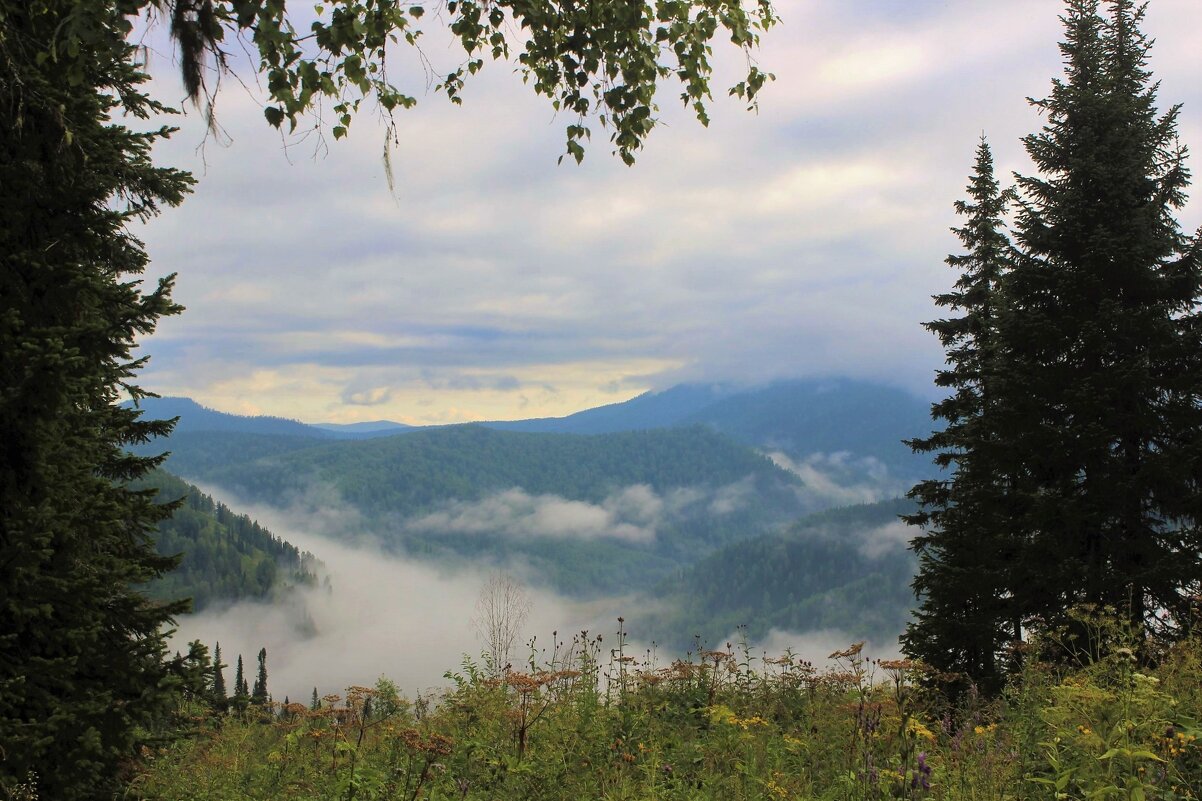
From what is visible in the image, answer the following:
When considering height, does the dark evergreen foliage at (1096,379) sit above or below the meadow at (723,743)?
above

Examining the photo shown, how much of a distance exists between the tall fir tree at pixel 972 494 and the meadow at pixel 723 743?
6.61 meters

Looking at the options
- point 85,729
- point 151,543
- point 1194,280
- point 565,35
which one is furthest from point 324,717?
point 1194,280

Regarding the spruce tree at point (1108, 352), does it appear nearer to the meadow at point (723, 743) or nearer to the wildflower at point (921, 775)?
the meadow at point (723, 743)

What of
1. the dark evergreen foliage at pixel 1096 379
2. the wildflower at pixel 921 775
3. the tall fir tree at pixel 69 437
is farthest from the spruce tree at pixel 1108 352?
the tall fir tree at pixel 69 437

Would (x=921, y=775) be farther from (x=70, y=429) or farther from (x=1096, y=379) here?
(x=1096, y=379)

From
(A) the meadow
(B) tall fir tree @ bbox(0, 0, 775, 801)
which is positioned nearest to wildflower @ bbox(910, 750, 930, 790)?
(A) the meadow

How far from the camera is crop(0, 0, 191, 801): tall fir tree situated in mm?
6348

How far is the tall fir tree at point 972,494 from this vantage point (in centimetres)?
1433

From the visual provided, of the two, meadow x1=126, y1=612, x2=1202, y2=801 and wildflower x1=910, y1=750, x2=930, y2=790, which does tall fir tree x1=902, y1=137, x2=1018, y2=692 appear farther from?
wildflower x1=910, y1=750, x2=930, y2=790

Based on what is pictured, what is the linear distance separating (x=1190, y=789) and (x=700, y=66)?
15.5ft

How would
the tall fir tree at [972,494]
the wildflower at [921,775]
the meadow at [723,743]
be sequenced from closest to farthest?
the wildflower at [921,775]
the meadow at [723,743]
the tall fir tree at [972,494]

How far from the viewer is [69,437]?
6.87 metres

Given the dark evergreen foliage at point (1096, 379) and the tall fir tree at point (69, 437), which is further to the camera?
the dark evergreen foliage at point (1096, 379)

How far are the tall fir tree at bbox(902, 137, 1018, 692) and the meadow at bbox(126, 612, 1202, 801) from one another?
6.61 m
